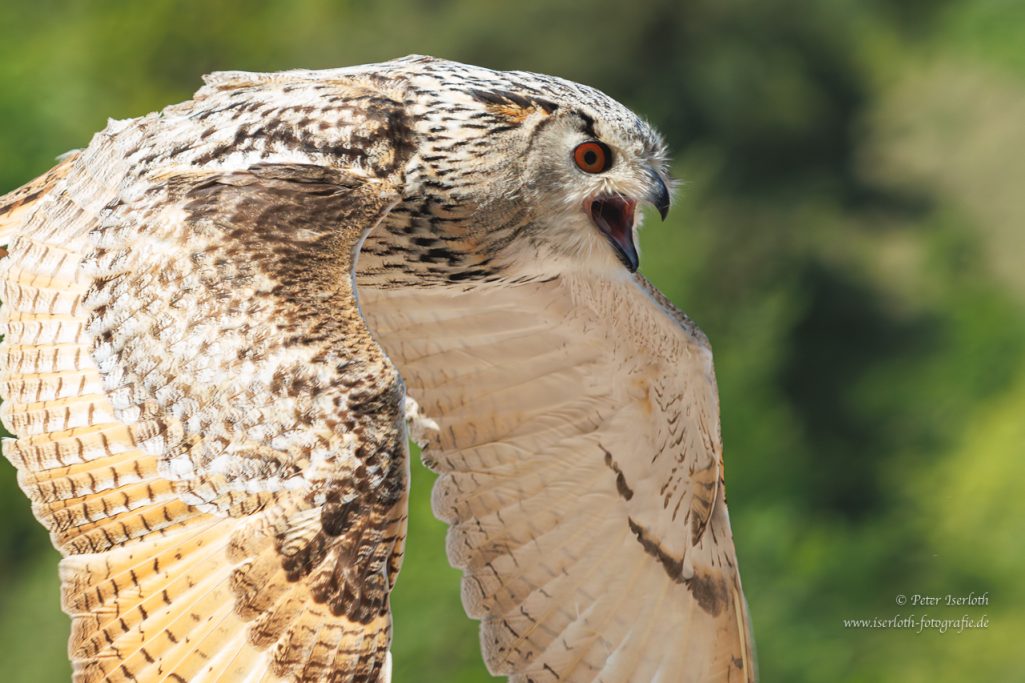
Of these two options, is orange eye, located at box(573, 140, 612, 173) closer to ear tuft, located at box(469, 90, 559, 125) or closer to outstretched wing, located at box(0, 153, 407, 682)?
ear tuft, located at box(469, 90, 559, 125)

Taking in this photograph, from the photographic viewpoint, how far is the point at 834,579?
619 inches

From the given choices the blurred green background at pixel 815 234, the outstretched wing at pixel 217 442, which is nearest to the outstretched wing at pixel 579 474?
the outstretched wing at pixel 217 442

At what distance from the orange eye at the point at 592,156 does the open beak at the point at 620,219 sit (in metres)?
0.08

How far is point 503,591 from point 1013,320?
1642 cm

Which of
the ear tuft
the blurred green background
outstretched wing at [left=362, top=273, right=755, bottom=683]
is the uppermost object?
the blurred green background

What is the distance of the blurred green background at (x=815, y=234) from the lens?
48.9ft

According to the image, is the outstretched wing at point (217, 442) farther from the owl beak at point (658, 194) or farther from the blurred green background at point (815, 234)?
the blurred green background at point (815, 234)

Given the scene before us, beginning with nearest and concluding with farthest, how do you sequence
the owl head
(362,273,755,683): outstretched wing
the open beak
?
the owl head
the open beak
(362,273,755,683): outstretched wing

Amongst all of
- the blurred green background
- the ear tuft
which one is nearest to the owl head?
the ear tuft

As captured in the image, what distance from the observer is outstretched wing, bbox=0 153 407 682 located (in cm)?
312

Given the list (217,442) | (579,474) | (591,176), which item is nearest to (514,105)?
(591,176)

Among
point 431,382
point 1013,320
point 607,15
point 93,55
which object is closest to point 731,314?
point 607,15

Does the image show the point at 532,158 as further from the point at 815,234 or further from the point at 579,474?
the point at 815,234

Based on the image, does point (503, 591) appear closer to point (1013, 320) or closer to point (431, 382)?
point (431, 382)
